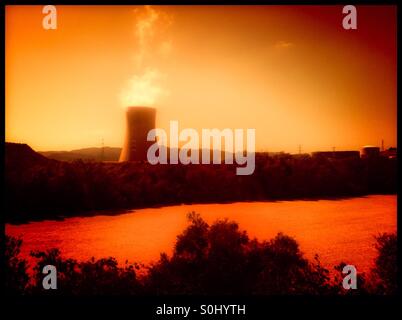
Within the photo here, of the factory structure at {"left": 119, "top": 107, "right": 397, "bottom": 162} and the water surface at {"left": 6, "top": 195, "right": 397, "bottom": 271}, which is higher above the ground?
the factory structure at {"left": 119, "top": 107, "right": 397, "bottom": 162}

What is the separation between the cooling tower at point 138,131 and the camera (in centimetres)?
2345

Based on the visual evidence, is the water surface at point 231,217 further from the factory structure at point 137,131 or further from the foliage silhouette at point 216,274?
the factory structure at point 137,131

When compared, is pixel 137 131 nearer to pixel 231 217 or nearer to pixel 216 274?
pixel 231 217

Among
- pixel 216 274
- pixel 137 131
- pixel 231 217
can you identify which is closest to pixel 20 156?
pixel 137 131

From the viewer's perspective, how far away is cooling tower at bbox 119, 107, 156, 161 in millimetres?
23453

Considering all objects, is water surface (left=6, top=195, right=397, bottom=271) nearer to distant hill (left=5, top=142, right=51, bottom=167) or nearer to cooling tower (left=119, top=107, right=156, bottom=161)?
cooling tower (left=119, top=107, right=156, bottom=161)

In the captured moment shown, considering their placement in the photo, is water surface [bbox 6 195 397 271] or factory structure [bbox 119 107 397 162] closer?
water surface [bbox 6 195 397 271]

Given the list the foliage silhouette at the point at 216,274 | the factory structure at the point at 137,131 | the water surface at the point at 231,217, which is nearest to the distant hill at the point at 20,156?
the factory structure at the point at 137,131

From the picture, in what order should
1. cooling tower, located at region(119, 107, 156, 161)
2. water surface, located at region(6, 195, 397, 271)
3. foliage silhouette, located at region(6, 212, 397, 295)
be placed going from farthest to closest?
cooling tower, located at region(119, 107, 156, 161) < water surface, located at region(6, 195, 397, 271) < foliage silhouette, located at region(6, 212, 397, 295)

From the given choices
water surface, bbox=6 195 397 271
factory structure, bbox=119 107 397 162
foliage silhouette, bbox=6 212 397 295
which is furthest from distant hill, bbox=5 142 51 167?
foliage silhouette, bbox=6 212 397 295

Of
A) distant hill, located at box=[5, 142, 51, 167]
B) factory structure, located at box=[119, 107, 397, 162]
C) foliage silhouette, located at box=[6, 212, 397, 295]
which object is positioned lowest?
foliage silhouette, located at box=[6, 212, 397, 295]

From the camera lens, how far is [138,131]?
77.7 ft
